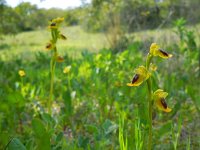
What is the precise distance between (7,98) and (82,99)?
945 mm

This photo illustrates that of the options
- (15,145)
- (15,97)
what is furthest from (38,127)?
Result: (15,97)

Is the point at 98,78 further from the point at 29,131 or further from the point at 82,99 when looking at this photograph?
the point at 29,131

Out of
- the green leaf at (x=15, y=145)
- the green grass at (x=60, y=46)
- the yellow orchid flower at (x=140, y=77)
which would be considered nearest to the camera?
the yellow orchid flower at (x=140, y=77)

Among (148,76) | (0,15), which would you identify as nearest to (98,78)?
(148,76)

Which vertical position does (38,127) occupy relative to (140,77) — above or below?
below

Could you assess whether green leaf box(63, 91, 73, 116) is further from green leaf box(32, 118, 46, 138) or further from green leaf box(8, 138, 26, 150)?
green leaf box(8, 138, 26, 150)

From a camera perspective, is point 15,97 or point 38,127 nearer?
point 38,127

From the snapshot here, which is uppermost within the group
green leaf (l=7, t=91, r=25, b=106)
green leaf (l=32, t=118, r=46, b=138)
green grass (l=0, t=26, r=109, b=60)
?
green leaf (l=32, t=118, r=46, b=138)

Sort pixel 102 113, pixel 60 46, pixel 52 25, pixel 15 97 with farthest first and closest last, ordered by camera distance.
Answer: pixel 60 46 < pixel 102 113 < pixel 15 97 < pixel 52 25

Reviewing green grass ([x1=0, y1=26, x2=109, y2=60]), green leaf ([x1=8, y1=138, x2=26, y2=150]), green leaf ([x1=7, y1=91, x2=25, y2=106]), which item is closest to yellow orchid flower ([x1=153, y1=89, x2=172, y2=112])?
green leaf ([x1=8, y1=138, x2=26, y2=150])

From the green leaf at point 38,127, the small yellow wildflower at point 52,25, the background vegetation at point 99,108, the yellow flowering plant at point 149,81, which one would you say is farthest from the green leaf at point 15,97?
the yellow flowering plant at point 149,81

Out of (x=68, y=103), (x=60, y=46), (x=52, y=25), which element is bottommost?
(x=60, y=46)

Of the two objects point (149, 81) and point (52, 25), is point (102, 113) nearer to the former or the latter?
point (52, 25)

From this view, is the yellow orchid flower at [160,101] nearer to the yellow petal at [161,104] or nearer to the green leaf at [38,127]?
the yellow petal at [161,104]
